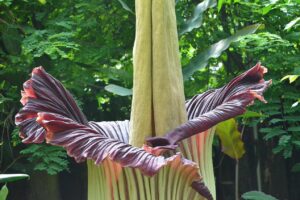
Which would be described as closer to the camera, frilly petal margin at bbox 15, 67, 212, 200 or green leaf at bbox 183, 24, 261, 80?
frilly petal margin at bbox 15, 67, 212, 200

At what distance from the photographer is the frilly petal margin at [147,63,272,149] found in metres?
1.17

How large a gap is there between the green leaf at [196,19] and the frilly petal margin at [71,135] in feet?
5.34

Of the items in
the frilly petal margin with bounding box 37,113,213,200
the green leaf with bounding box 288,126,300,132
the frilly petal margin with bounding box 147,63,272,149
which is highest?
the green leaf with bounding box 288,126,300,132

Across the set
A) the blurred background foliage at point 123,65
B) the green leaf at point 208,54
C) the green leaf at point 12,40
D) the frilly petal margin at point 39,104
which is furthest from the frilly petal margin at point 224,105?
the green leaf at point 12,40

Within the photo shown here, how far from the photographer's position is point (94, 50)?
2.83m

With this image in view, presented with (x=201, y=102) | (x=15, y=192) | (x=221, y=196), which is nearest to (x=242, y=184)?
(x=221, y=196)

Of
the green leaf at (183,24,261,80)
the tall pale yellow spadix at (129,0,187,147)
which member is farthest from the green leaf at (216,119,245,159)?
the tall pale yellow spadix at (129,0,187,147)

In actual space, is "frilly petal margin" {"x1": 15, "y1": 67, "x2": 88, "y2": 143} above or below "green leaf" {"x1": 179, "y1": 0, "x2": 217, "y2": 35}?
below

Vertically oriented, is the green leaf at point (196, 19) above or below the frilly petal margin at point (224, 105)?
above

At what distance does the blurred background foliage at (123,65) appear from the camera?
258cm

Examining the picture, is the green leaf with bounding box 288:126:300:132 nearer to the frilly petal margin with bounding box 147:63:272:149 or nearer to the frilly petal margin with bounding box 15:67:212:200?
the frilly petal margin with bounding box 147:63:272:149

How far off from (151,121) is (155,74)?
12cm

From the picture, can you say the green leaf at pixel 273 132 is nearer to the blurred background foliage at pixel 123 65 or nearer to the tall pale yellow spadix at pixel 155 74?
the blurred background foliage at pixel 123 65

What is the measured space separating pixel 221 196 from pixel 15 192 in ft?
3.95
